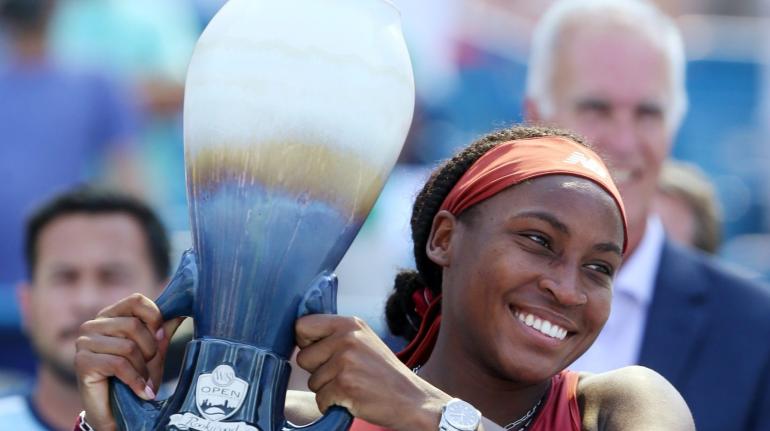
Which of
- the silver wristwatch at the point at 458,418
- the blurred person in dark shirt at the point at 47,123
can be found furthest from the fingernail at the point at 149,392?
the blurred person in dark shirt at the point at 47,123

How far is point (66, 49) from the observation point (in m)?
5.93

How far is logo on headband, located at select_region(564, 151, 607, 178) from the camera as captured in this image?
254 cm

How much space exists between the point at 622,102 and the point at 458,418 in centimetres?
218

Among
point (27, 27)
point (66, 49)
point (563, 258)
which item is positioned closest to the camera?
point (563, 258)

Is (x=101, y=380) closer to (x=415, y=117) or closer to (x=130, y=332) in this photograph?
(x=130, y=332)

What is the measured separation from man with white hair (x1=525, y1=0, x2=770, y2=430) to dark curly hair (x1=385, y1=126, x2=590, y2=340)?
3.49 ft

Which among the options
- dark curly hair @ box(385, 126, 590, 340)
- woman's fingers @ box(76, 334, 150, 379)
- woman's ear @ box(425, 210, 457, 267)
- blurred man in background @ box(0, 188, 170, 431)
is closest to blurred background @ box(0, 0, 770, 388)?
blurred man in background @ box(0, 188, 170, 431)

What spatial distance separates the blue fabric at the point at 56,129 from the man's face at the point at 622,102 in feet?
6.20

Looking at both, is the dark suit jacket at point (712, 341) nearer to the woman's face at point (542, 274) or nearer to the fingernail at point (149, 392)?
the woman's face at point (542, 274)

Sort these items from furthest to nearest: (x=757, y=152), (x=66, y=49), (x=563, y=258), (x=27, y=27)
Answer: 1. (x=757, y=152)
2. (x=66, y=49)
3. (x=27, y=27)
4. (x=563, y=258)

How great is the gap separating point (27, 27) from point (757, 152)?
12.3 ft

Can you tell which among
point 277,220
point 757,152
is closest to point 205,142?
point 277,220

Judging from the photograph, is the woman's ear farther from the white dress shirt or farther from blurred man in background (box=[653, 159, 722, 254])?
blurred man in background (box=[653, 159, 722, 254])

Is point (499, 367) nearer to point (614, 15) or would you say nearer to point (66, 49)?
point (614, 15)
